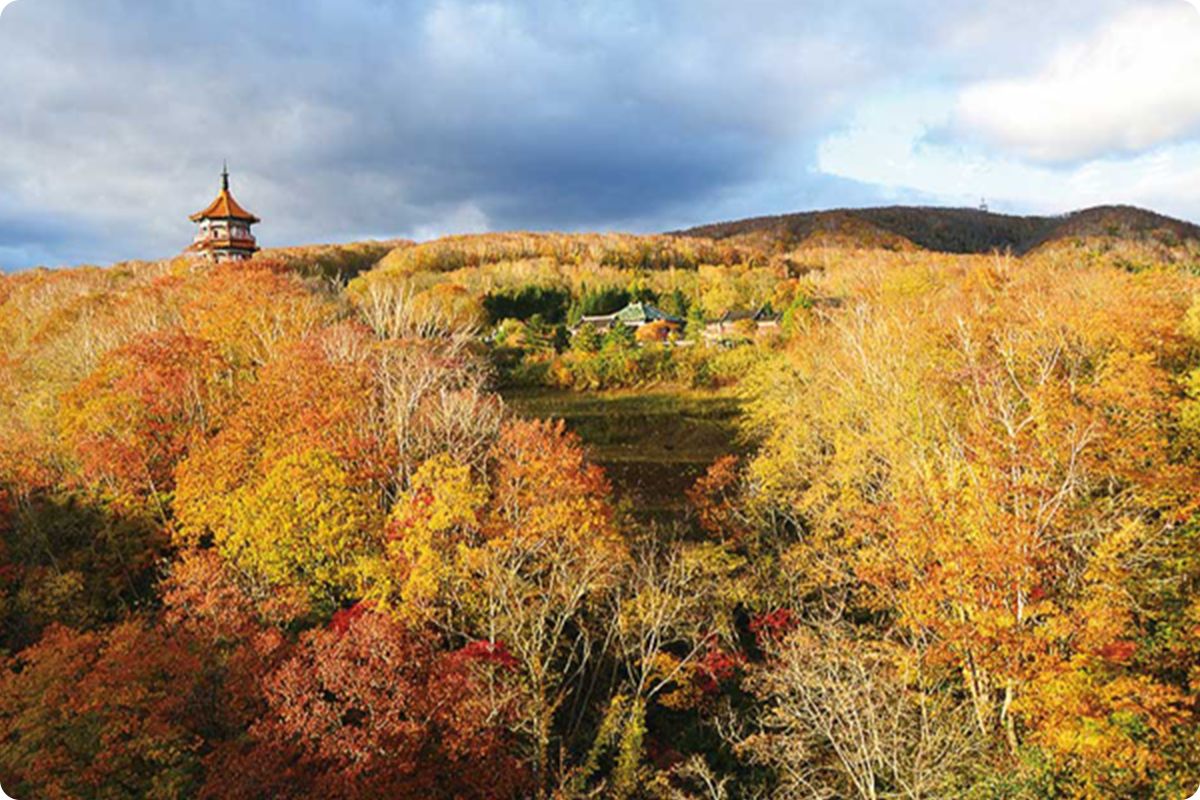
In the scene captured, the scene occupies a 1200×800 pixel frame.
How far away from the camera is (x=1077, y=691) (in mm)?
15125

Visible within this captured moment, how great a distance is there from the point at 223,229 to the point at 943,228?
16184 cm

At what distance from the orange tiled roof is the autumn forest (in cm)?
1901

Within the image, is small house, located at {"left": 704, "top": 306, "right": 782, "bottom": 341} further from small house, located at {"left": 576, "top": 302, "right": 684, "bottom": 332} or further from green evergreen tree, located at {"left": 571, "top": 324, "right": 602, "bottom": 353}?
green evergreen tree, located at {"left": 571, "top": 324, "right": 602, "bottom": 353}

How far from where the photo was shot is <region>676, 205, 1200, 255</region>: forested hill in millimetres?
136375

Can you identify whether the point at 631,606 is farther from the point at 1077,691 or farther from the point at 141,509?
the point at 141,509

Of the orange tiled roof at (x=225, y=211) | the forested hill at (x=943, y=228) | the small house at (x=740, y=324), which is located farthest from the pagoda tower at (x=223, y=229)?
the forested hill at (x=943, y=228)

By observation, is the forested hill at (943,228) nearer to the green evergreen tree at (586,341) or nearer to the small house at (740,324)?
the small house at (740,324)

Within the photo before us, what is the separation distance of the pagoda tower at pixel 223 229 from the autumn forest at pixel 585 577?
741 inches

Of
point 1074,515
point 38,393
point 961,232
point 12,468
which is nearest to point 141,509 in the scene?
point 12,468

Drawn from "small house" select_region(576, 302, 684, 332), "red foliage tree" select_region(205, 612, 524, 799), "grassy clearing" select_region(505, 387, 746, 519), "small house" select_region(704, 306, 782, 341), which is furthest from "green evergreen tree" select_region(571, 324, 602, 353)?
"red foliage tree" select_region(205, 612, 524, 799)

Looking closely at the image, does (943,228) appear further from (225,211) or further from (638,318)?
(225,211)

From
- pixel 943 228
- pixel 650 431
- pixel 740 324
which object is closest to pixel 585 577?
pixel 650 431

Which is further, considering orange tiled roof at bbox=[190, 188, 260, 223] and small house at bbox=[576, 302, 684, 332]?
small house at bbox=[576, 302, 684, 332]

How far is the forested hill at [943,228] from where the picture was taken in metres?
136
